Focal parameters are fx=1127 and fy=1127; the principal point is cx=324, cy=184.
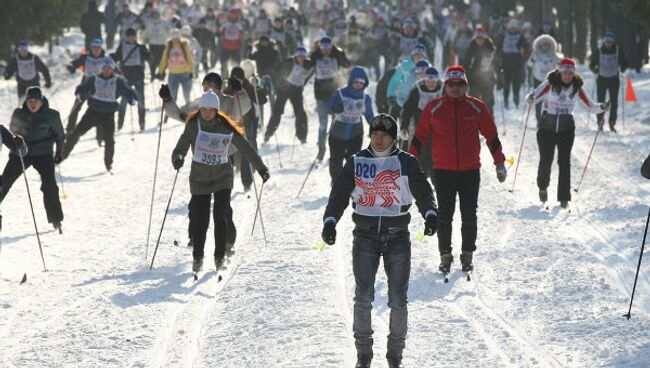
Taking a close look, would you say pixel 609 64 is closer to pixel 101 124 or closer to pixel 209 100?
pixel 101 124

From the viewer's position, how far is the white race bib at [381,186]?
24.0ft

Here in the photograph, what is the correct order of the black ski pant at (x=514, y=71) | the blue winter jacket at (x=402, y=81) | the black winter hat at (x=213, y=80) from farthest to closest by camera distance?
1. the black ski pant at (x=514, y=71)
2. the blue winter jacket at (x=402, y=81)
3. the black winter hat at (x=213, y=80)

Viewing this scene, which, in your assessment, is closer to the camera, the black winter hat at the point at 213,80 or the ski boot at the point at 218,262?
the ski boot at the point at 218,262

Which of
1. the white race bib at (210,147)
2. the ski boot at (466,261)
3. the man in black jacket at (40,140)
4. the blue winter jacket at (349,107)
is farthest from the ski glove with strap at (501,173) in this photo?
the man in black jacket at (40,140)

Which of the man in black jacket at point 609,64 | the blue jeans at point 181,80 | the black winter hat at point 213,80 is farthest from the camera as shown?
the blue jeans at point 181,80

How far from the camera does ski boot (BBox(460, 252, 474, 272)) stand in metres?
10.4

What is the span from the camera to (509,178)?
53.3ft

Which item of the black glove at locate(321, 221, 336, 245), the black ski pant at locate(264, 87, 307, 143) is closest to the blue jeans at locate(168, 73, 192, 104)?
the black ski pant at locate(264, 87, 307, 143)

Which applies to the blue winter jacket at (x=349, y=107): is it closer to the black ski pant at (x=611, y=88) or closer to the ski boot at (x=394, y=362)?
the ski boot at (x=394, y=362)

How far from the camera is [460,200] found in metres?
10.3

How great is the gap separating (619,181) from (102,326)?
30.3 ft

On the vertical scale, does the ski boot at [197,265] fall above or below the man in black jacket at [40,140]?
below

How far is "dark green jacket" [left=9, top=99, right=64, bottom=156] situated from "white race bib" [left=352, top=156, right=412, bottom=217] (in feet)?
21.1

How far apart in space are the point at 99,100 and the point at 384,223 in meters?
10.4
